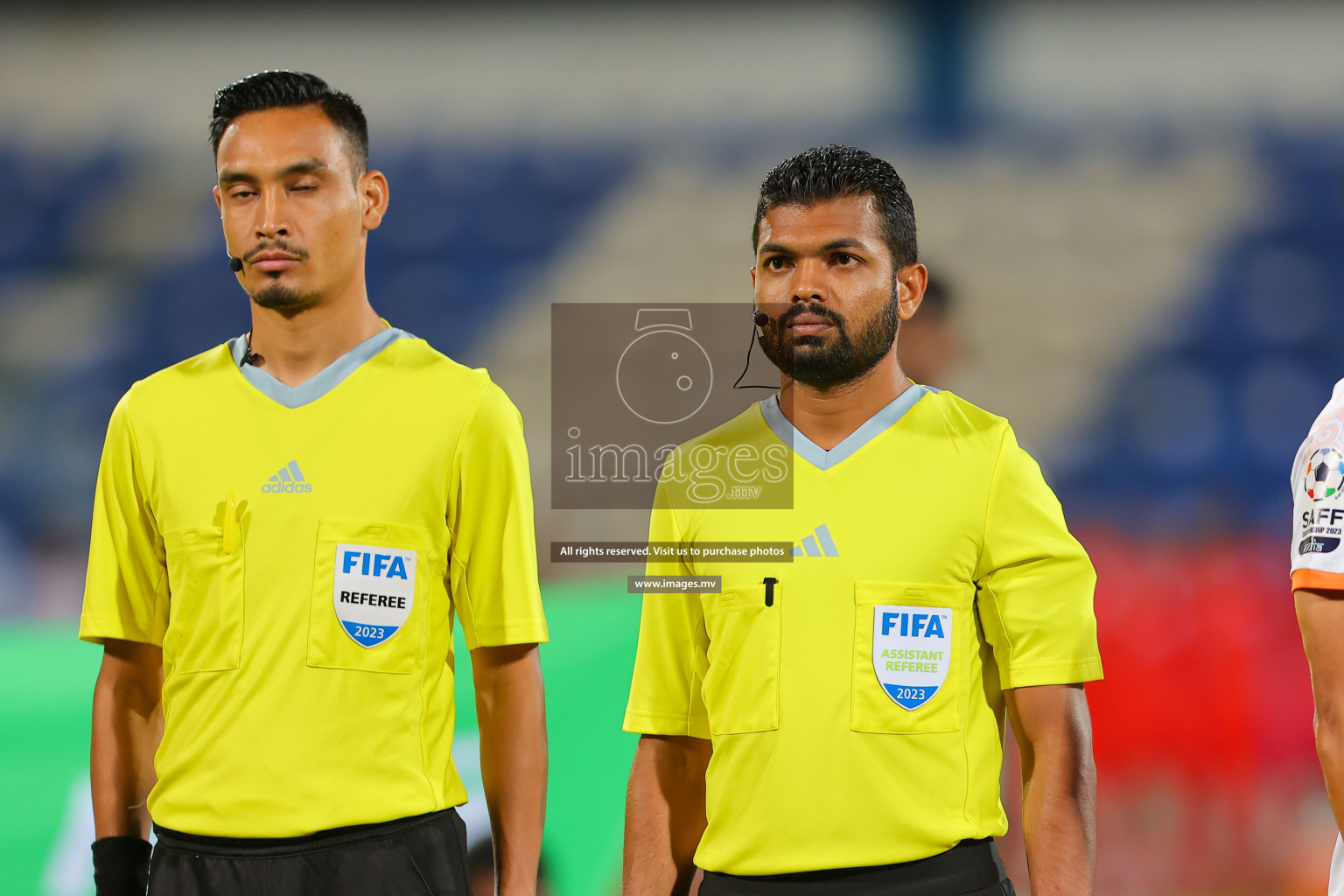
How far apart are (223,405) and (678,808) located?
2.80ft

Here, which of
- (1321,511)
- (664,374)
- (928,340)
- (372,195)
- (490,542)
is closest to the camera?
(1321,511)

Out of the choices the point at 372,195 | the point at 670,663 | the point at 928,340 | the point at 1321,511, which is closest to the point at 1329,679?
the point at 1321,511

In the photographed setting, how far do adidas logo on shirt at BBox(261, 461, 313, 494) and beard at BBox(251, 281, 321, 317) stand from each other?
235mm

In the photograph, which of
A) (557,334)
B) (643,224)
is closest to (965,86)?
(643,224)

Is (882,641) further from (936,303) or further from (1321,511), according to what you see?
(936,303)

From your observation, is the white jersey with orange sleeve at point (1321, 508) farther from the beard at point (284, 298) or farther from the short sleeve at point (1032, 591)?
the beard at point (284, 298)

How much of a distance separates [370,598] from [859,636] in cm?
64

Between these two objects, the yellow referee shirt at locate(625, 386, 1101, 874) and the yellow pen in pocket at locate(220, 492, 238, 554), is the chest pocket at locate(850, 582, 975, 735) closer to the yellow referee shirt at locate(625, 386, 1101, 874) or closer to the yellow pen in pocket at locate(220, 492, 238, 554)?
the yellow referee shirt at locate(625, 386, 1101, 874)

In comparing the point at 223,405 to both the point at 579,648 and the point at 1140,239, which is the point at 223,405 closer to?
the point at 579,648

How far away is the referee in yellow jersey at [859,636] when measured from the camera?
5.14ft

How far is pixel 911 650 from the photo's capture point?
1.60 meters

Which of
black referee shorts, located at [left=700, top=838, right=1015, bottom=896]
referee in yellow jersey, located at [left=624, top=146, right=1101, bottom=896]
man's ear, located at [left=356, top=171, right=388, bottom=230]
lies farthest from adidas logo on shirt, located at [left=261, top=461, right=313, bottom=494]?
black referee shorts, located at [left=700, top=838, right=1015, bottom=896]

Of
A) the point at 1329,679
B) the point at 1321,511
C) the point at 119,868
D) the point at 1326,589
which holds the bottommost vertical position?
the point at 119,868

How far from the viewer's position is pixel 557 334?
222 centimetres
